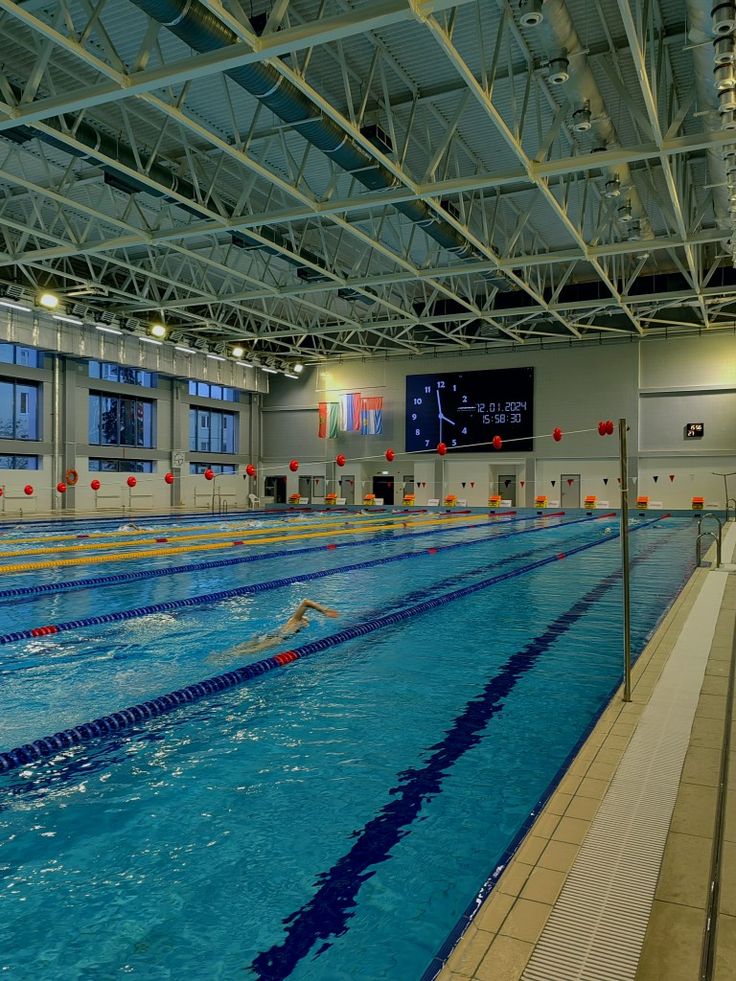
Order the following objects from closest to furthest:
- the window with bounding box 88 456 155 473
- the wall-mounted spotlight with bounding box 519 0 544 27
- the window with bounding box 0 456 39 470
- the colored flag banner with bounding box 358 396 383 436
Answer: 1. the wall-mounted spotlight with bounding box 519 0 544 27
2. the window with bounding box 0 456 39 470
3. the window with bounding box 88 456 155 473
4. the colored flag banner with bounding box 358 396 383 436

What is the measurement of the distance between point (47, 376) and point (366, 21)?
61.8 ft

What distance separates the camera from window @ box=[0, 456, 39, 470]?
2169 cm

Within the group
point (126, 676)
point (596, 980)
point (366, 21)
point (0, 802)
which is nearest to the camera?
point (596, 980)

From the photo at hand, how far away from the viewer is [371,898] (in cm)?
244

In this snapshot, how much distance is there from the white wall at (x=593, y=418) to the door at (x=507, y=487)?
256mm

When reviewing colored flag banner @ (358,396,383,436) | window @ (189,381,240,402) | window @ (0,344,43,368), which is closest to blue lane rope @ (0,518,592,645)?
window @ (0,344,43,368)

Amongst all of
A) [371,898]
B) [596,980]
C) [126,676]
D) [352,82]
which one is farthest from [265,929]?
[352,82]

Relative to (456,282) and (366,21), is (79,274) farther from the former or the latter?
(366,21)

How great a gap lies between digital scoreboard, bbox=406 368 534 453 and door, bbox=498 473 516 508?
127cm

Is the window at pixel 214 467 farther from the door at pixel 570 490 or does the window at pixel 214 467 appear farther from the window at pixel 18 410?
the door at pixel 570 490

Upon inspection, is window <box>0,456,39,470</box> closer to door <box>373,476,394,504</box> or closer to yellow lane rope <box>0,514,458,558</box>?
yellow lane rope <box>0,514,458,558</box>

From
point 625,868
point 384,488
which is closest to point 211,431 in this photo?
point 384,488

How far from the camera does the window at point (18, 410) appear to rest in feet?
70.8

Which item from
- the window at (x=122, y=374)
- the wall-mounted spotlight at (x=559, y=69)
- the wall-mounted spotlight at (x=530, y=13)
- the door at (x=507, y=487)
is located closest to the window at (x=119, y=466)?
the window at (x=122, y=374)
